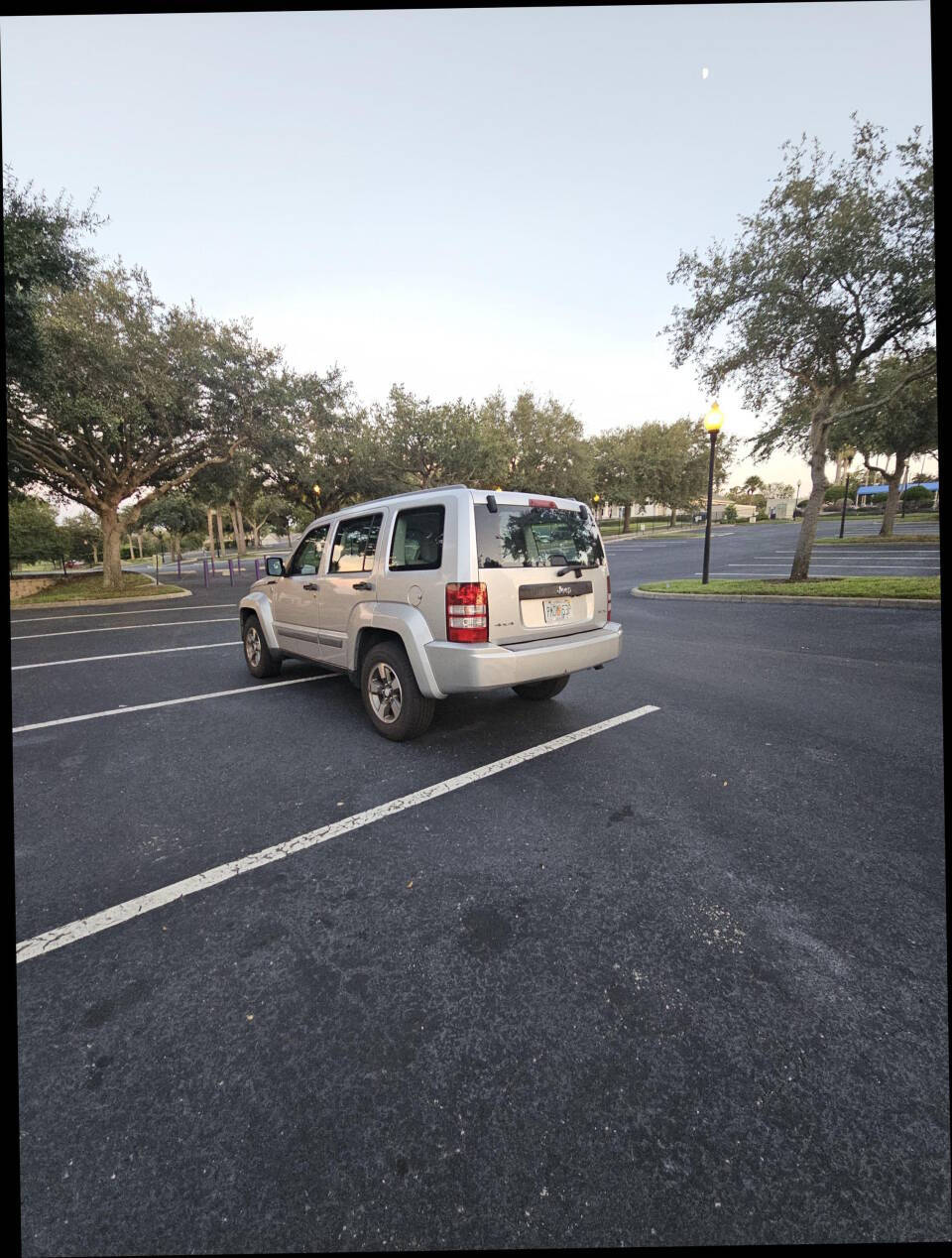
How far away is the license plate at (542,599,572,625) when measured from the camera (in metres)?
4.41

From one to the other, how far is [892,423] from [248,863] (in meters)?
25.0

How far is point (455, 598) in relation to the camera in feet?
13.4

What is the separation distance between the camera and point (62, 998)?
2.28 m

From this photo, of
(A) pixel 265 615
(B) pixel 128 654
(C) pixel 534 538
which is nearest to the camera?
(C) pixel 534 538

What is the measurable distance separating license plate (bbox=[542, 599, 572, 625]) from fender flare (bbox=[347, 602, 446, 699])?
92cm

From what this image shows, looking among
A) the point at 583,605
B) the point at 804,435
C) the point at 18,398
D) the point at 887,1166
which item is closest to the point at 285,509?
→ the point at 18,398

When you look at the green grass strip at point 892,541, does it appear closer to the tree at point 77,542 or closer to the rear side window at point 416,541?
the rear side window at point 416,541

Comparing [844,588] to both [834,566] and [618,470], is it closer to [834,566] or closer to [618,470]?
[834,566]

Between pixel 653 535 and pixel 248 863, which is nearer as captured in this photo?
pixel 248 863

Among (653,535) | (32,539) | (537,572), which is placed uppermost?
(653,535)

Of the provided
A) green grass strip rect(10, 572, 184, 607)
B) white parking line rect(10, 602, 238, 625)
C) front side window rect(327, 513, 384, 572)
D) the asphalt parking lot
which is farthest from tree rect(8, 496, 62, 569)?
the asphalt parking lot

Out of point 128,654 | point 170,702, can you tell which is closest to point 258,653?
point 170,702

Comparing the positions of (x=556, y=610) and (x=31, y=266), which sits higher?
(x=31, y=266)

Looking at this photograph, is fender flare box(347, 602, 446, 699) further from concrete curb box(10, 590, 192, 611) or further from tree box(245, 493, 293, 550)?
tree box(245, 493, 293, 550)
